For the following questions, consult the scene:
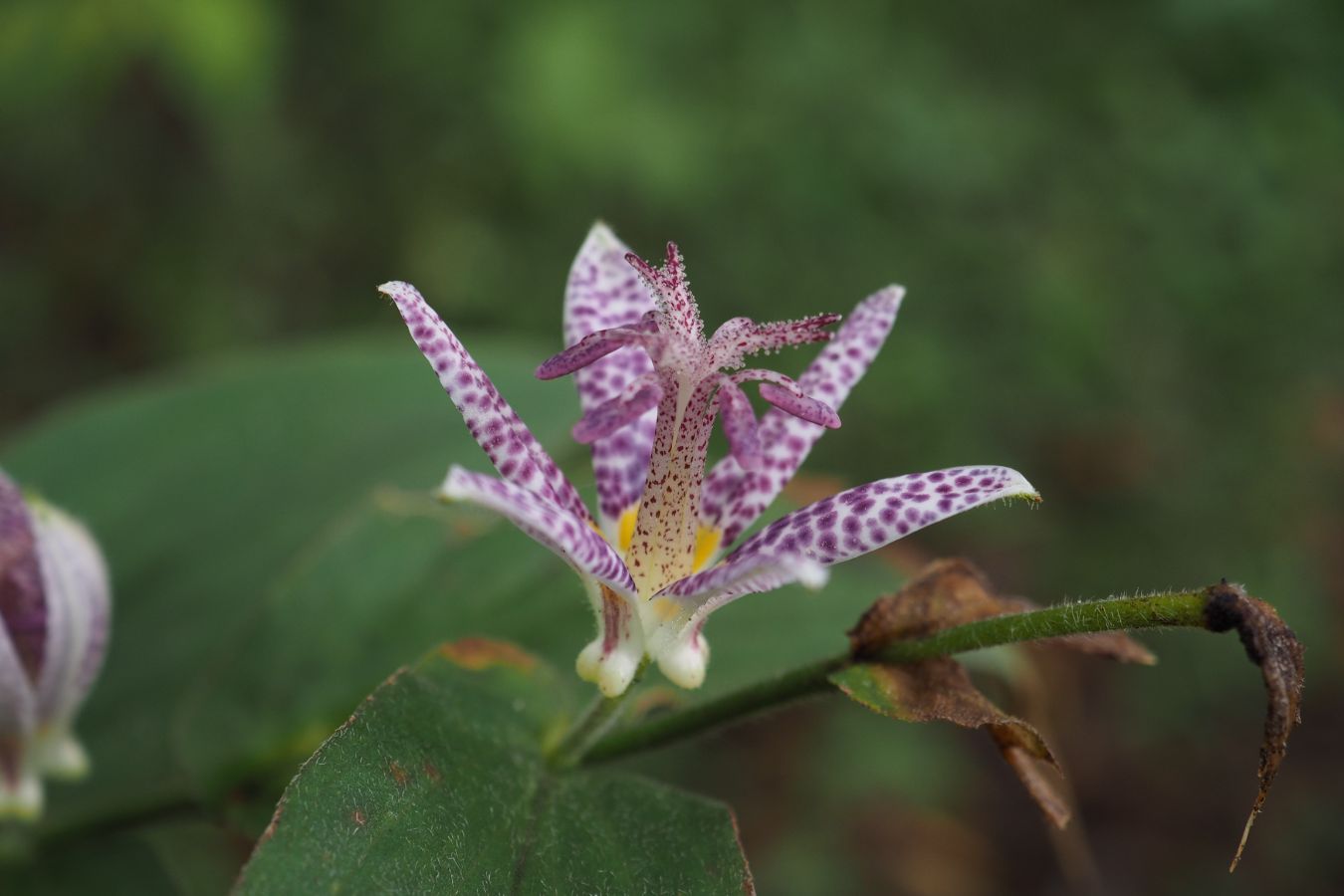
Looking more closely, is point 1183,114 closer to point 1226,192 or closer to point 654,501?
point 1226,192

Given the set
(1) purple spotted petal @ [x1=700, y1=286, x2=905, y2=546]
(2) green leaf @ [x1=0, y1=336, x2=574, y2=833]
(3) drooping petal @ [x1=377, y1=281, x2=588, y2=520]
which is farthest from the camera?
(2) green leaf @ [x1=0, y1=336, x2=574, y2=833]

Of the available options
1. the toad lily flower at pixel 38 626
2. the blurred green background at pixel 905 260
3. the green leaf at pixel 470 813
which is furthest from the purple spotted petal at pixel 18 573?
the blurred green background at pixel 905 260

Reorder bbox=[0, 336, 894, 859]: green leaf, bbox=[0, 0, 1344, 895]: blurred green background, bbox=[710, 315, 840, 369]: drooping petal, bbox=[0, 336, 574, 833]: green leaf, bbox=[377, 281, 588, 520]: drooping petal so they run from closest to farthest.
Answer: bbox=[377, 281, 588, 520]: drooping petal < bbox=[710, 315, 840, 369]: drooping petal < bbox=[0, 336, 894, 859]: green leaf < bbox=[0, 336, 574, 833]: green leaf < bbox=[0, 0, 1344, 895]: blurred green background

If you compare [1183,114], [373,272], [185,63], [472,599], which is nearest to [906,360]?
[1183,114]

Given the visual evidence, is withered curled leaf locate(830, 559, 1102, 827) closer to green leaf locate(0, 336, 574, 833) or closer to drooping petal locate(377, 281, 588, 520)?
drooping petal locate(377, 281, 588, 520)

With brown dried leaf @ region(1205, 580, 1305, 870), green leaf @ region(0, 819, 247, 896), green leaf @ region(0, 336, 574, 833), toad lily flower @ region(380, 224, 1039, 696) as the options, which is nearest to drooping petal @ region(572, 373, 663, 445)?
toad lily flower @ region(380, 224, 1039, 696)

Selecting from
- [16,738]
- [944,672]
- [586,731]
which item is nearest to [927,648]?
[944,672]
